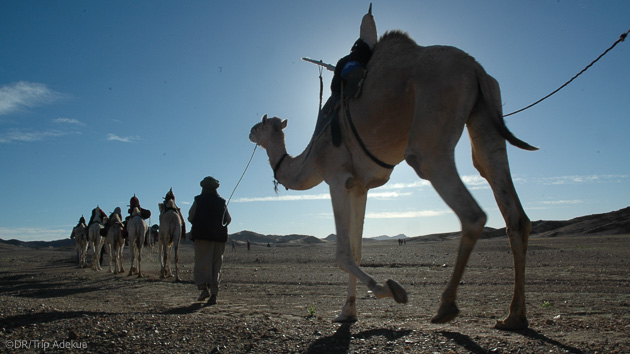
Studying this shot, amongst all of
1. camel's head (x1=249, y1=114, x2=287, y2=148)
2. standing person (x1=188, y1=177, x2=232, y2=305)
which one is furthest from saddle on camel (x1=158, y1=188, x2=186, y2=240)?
camel's head (x1=249, y1=114, x2=287, y2=148)

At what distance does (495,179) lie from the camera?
5.01m

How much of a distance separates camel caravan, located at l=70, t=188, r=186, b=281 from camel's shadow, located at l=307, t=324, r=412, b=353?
39.4 feet

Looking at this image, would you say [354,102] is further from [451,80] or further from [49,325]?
[49,325]

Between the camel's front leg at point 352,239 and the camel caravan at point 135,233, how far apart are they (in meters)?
11.2

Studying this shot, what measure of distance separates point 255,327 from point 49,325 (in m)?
2.50

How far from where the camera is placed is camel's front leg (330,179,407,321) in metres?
4.57

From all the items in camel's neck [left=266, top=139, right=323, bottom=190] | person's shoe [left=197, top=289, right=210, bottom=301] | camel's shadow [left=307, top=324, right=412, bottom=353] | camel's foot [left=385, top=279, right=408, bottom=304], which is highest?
camel's neck [left=266, top=139, right=323, bottom=190]

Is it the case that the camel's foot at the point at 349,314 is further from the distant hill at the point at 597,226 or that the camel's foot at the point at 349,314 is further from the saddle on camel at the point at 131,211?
the distant hill at the point at 597,226

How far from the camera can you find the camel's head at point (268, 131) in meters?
7.57

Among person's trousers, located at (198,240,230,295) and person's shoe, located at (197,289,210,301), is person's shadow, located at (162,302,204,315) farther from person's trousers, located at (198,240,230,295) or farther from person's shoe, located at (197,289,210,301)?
person's trousers, located at (198,240,230,295)

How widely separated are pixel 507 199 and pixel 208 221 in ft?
23.4

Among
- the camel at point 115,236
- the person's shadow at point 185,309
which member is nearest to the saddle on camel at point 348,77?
the person's shadow at point 185,309

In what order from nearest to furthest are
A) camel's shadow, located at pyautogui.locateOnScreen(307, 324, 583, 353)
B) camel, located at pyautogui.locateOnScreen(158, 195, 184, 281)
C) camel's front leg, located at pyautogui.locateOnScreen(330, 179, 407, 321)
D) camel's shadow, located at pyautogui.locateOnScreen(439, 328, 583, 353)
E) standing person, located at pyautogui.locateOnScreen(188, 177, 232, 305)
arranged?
camel's shadow, located at pyautogui.locateOnScreen(439, 328, 583, 353)
camel's shadow, located at pyautogui.locateOnScreen(307, 324, 583, 353)
camel's front leg, located at pyautogui.locateOnScreen(330, 179, 407, 321)
standing person, located at pyautogui.locateOnScreen(188, 177, 232, 305)
camel, located at pyautogui.locateOnScreen(158, 195, 184, 281)

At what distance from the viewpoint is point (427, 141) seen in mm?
4762
